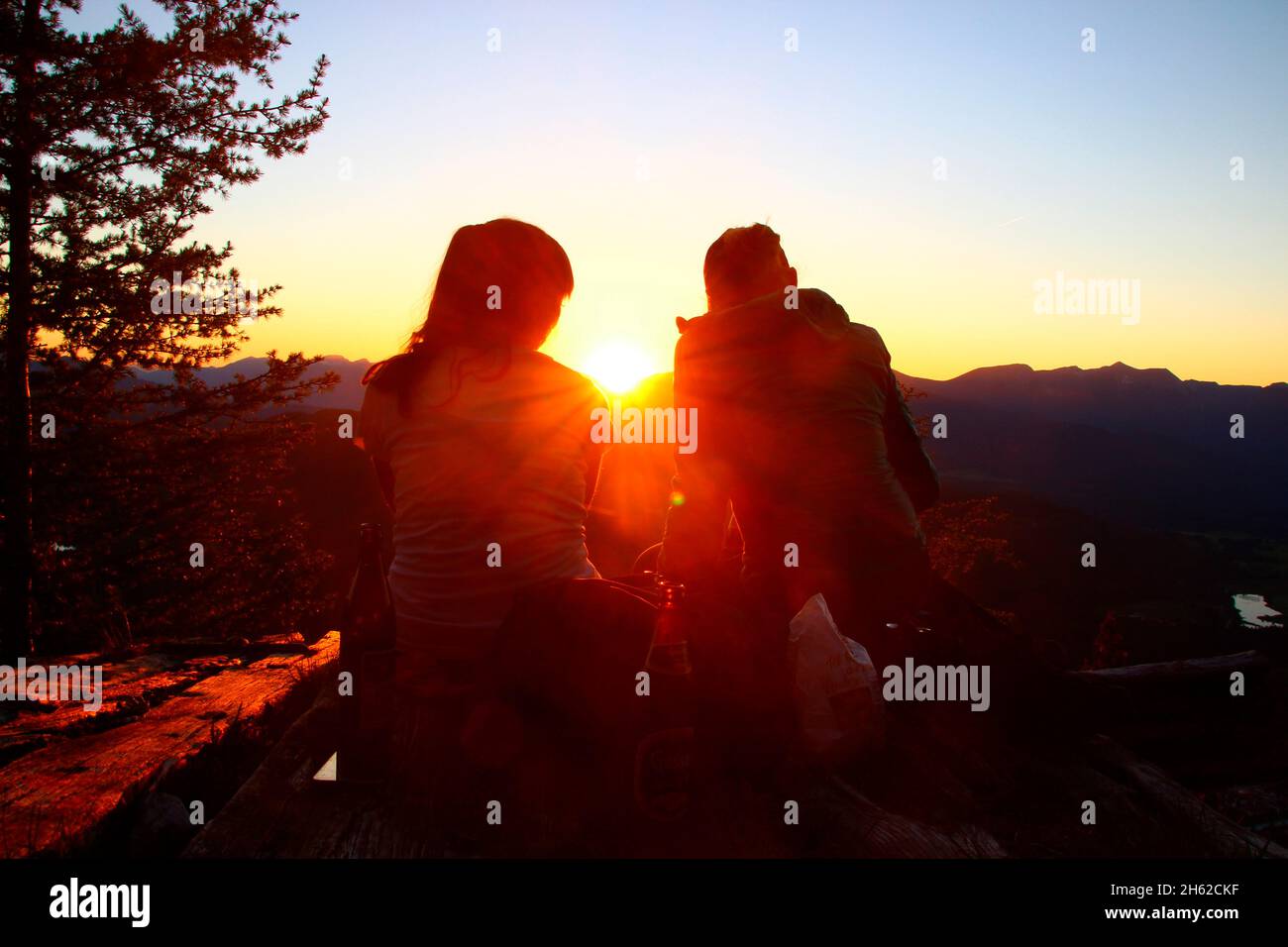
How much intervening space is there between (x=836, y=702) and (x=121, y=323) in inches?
410

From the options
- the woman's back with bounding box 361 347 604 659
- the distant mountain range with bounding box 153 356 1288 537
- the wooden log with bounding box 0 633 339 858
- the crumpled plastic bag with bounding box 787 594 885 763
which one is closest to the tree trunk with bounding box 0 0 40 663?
the wooden log with bounding box 0 633 339 858

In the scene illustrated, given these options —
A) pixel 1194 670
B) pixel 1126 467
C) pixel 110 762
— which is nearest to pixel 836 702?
pixel 110 762

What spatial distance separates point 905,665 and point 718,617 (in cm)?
94

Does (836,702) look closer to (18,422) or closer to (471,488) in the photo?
(471,488)

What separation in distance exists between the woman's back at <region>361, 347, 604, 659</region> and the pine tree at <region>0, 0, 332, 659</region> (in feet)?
25.9

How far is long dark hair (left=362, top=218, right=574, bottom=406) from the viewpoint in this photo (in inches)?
110

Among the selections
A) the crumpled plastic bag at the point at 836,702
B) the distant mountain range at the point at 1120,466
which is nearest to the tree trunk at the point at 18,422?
the crumpled plastic bag at the point at 836,702

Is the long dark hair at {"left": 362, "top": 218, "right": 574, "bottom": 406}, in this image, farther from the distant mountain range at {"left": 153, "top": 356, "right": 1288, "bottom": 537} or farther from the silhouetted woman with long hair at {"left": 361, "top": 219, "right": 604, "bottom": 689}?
the distant mountain range at {"left": 153, "top": 356, "right": 1288, "bottom": 537}

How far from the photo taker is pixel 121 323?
9.61m

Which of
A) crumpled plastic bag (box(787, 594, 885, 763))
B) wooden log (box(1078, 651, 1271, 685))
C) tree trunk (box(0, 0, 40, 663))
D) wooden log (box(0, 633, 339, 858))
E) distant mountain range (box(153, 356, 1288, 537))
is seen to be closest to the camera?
wooden log (box(0, 633, 339, 858))

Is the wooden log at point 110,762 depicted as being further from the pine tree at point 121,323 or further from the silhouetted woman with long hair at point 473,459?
the pine tree at point 121,323

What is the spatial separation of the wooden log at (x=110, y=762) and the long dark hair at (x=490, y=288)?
1.54 m
